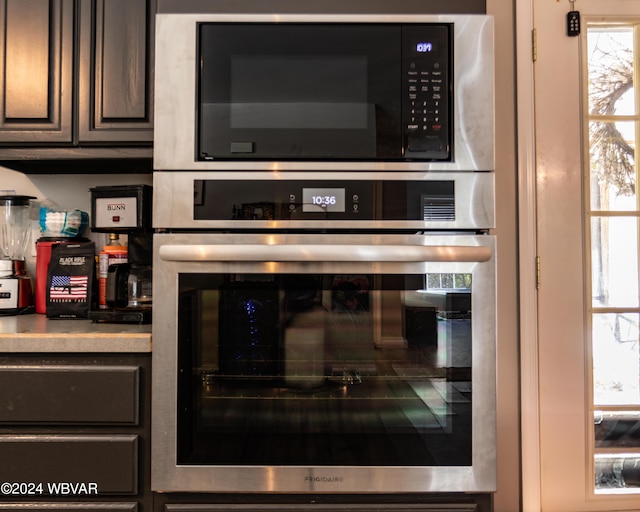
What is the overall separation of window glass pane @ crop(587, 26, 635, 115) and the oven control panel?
86cm

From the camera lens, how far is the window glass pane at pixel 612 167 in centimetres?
146

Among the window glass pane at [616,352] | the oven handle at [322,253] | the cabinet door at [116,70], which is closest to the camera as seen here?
the oven handle at [322,253]

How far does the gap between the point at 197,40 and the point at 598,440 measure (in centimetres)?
179

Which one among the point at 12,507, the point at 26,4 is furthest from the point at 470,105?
the point at 12,507

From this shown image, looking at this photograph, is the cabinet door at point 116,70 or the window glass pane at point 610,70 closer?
the cabinet door at point 116,70

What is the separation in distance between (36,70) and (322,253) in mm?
1066

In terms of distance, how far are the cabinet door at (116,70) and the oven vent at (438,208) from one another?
0.84m

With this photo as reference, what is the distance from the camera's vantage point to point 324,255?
1.02 meters

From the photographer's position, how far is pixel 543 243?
4.74 feet

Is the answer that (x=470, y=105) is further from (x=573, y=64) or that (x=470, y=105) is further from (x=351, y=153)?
(x=573, y=64)

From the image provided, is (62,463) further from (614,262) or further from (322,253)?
(614,262)

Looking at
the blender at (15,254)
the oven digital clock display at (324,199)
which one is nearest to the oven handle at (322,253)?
the oven digital clock display at (324,199)

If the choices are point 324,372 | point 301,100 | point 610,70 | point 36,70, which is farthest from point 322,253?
point 610,70

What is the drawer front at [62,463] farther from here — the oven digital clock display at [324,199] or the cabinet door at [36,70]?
the cabinet door at [36,70]
